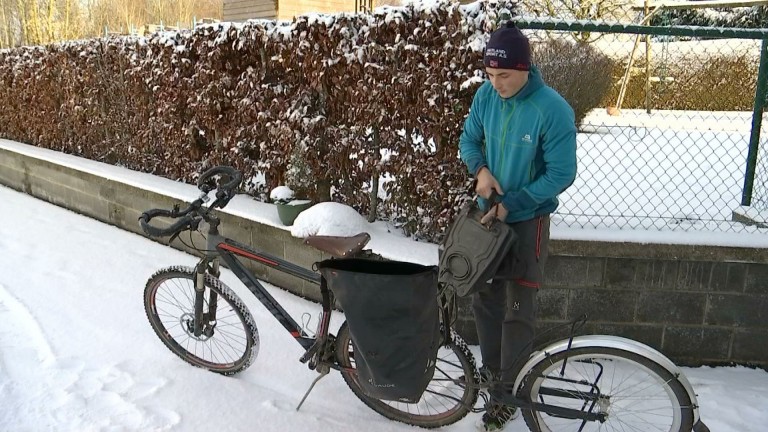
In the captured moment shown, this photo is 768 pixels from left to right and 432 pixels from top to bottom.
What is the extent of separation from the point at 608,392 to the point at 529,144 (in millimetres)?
1291

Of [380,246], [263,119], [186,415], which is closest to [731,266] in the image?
[380,246]

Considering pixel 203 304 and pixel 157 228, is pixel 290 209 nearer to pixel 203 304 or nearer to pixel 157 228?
pixel 203 304

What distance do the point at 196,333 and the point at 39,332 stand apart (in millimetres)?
1245

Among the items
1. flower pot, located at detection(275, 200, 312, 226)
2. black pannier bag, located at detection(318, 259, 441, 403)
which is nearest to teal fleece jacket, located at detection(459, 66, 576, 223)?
black pannier bag, located at detection(318, 259, 441, 403)

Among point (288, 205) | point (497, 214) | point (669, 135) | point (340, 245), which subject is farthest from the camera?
point (669, 135)

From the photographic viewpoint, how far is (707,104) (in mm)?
7566

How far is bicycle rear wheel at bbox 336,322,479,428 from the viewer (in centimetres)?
255

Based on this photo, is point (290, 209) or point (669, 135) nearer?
point (290, 209)

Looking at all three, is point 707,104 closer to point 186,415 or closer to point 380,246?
point 380,246

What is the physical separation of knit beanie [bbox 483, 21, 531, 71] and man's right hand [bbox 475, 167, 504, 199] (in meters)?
0.47

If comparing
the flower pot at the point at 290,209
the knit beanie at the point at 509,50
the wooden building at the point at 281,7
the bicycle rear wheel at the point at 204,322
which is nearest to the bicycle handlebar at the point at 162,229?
the bicycle rear wheel at the point at 204,322

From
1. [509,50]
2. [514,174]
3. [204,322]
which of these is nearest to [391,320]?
Result: [514,174]

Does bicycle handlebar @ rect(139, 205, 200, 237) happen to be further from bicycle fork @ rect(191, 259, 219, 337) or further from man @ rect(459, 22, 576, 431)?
man @ rect(459, 22, 576, 431)

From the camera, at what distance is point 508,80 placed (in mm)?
2260
